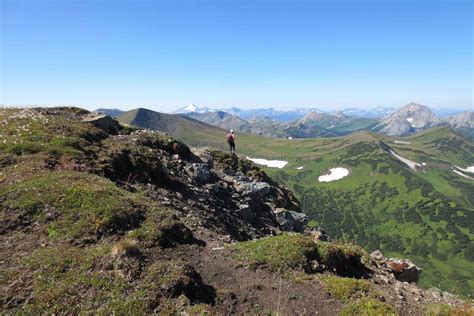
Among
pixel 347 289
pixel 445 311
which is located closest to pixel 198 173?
pixel 347 289

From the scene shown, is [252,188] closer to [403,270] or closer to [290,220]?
[290,220]

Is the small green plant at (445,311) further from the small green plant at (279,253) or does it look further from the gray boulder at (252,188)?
the gray boulder at (252,188)

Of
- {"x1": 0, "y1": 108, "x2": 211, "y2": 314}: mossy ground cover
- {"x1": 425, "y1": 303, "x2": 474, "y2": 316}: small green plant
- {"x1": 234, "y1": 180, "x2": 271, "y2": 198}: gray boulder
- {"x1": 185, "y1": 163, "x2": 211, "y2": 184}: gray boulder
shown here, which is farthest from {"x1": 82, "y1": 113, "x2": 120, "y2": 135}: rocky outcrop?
{"x1": 425, "y1": 303, "x2": 474, "y2": 316}: small green plant

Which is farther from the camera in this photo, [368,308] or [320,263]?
[320,263]

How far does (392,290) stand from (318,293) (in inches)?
207

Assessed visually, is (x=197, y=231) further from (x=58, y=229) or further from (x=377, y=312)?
(x=377, y=312)

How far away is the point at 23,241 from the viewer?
55.8ft

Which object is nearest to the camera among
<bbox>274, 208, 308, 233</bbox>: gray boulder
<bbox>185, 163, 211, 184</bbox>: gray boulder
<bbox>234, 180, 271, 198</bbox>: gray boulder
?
<bbox>185, 163, 211, 184</bbox>: gray boulder

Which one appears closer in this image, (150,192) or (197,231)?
(197,231)

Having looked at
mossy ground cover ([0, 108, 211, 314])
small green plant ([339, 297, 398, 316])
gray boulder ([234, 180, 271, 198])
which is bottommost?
gray boulder ([234, 180, 271, 198])

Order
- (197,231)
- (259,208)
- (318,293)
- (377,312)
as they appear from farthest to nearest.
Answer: (259,208) → (197,231) → (318,293) → (377,312)

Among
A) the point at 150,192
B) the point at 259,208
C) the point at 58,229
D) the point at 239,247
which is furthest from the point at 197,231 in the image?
the point at 259,208

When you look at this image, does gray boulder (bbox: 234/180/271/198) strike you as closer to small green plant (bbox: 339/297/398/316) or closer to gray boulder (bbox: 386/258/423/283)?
gray boulder (bbox: 386/258/423/283)

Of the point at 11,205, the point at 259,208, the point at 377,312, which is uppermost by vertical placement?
the point at 11,205
